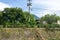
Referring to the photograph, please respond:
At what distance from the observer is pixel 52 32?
10.6m

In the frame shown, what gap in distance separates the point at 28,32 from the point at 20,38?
0.45 metres

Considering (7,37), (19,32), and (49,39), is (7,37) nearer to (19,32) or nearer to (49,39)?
(19,32)

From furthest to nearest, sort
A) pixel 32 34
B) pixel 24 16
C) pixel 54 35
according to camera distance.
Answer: pixel 24 16, pixel 54 35, pixel 32 34

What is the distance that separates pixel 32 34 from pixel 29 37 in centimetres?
18

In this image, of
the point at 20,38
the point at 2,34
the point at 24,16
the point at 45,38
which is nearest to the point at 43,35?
the point at 45,38

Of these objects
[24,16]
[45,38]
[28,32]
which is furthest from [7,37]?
[24,16]

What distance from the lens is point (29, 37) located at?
31.9 ft

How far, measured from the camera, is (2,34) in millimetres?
10117

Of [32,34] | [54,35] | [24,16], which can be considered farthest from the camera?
[24,16]

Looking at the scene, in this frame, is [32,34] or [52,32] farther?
[52,32]

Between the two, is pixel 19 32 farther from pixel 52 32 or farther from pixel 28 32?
pixel 52 32

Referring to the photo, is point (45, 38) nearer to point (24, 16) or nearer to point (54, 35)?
point (54, 35)

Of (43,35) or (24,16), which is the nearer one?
(43,35)

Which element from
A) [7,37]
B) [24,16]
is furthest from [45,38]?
[24,16]
